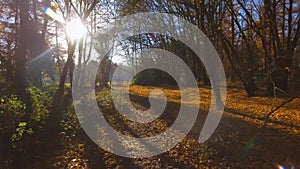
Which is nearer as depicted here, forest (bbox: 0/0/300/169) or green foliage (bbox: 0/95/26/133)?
forest (bbox: 0/0/300/169)

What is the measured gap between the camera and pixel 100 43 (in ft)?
97.3

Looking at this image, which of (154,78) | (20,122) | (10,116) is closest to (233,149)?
(20,122)

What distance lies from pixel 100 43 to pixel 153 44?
5.98 metres

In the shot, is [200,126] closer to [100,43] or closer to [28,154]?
[28,154]

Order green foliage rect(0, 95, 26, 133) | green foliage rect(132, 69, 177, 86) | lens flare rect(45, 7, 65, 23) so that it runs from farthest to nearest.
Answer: green foliage rect(132, 69, 177, 86)
lens flare rect(45, 7, 65, 23)
green foliage rect(0, 95, 26, 133)

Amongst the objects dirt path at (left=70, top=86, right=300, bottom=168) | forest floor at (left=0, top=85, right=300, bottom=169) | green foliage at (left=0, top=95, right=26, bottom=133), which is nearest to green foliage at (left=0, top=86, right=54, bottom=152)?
green foliage at (left=0, top=95, right=26, bottom=133)

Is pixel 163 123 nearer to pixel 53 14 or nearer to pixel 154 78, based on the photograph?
pixel 53 14

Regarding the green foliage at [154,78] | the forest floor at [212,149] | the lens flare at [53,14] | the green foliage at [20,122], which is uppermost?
the lens flare at [53,14]

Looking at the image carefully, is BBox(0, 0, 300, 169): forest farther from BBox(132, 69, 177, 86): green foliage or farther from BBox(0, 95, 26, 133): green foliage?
BBox(132, 69, 177, 86): green foliage

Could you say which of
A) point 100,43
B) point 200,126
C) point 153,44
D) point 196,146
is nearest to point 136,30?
point 153,44

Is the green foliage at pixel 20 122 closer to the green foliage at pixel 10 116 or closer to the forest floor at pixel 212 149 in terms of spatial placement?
the green foliage at pixel 10 116

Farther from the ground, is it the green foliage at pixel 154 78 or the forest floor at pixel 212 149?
the green foliage at pixel 154 78

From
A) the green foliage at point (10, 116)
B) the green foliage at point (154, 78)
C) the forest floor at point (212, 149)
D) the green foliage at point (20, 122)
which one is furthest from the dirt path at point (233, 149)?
the green foliage at point (154, 78)

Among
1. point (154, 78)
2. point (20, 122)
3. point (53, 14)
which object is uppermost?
point (53, 14)
